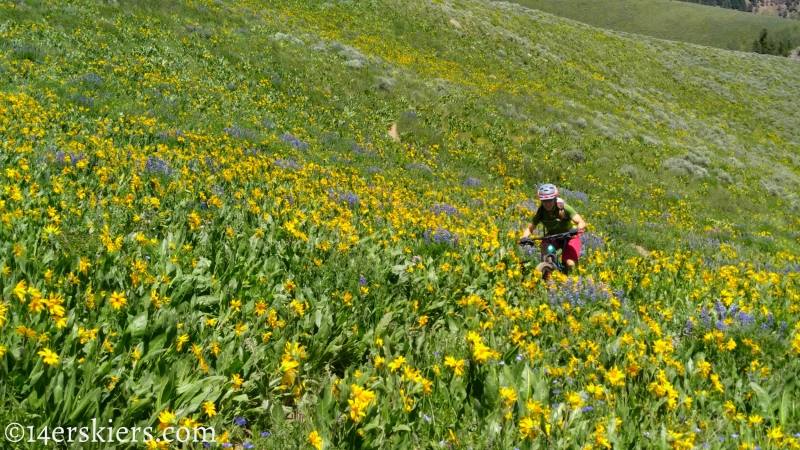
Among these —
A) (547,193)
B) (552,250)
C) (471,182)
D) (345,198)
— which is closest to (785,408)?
(552,250)

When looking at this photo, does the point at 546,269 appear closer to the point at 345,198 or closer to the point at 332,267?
the point at 332,267

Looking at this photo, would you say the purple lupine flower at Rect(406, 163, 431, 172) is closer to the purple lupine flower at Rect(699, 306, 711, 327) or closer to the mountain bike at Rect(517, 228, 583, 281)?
the mountain bike at Rect(517, 228, 583, 281)

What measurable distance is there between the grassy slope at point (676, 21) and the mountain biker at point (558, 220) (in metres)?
171

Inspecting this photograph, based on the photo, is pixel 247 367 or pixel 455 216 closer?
pixel 247 367

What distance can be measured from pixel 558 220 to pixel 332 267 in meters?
4.02

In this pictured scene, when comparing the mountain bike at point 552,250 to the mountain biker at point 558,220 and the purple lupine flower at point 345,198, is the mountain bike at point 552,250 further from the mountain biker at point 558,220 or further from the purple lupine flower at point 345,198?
the purple lupine flower at point 345,198

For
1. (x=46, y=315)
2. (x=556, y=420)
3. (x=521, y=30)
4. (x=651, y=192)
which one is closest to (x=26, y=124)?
(x=46, y=315)

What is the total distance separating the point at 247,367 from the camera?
11.7 feet

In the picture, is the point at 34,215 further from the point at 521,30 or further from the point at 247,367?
the point at 521,30

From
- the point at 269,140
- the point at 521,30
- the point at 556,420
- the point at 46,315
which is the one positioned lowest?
the point at 269,140

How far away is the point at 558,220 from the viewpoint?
25.2 feet

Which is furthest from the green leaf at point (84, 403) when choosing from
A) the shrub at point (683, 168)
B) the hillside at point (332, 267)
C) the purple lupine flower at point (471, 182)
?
the shrub at point (683, 168)

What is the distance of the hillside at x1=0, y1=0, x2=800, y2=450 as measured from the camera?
3291 mm

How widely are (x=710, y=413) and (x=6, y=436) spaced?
4.93m
